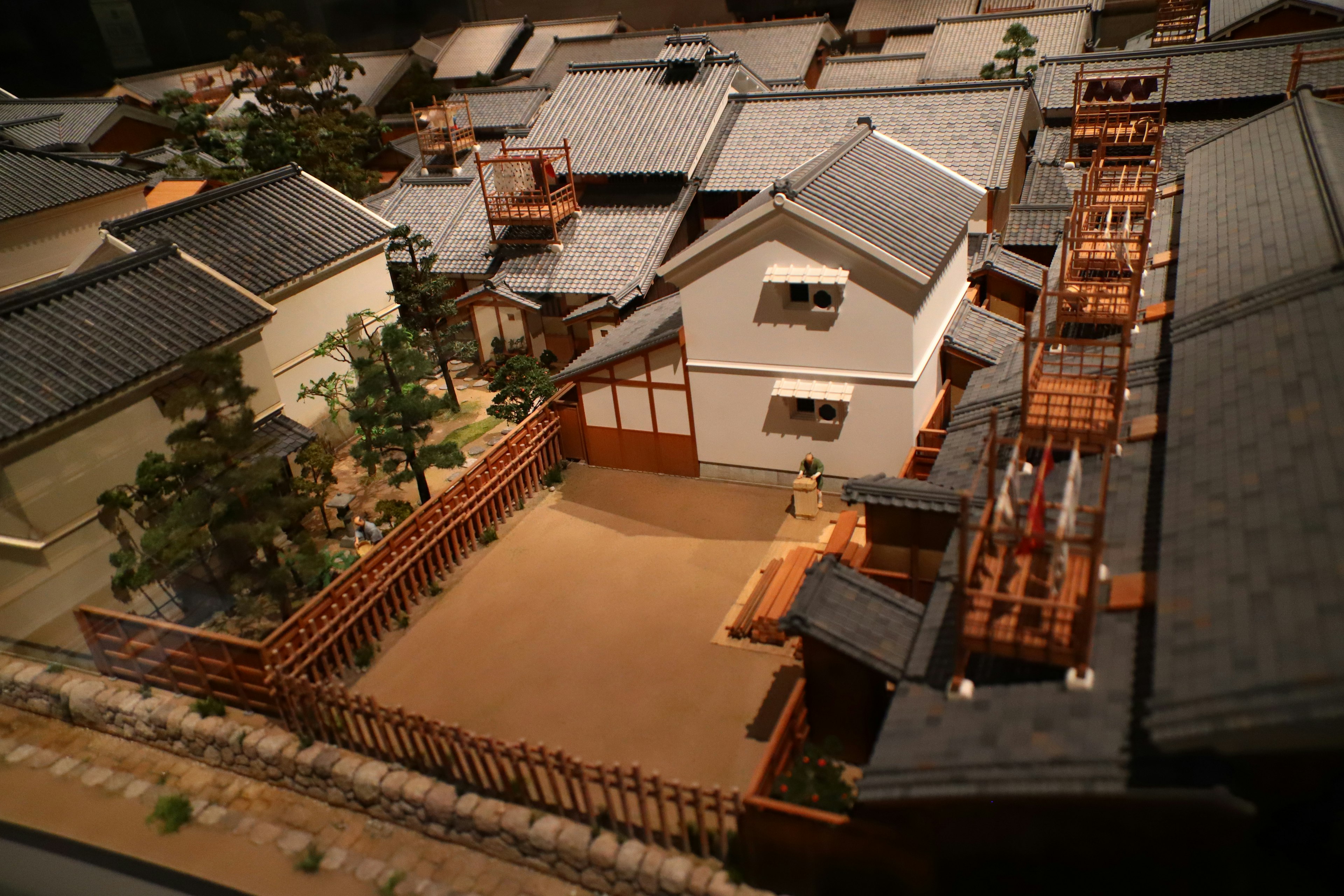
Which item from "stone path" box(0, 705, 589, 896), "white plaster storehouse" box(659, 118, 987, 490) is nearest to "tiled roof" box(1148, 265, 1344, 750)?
"white plaster storehouse" box(659, 118, 987, 490)

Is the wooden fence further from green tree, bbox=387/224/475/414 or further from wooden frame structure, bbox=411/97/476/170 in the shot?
wooden frame structure, bbox=411/97/476/170

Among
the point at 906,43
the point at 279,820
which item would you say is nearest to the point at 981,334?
the point at 279,820

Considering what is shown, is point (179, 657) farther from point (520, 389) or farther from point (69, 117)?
point (69, 117)

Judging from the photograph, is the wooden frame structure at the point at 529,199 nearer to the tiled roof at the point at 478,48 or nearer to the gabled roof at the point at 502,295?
the gabled roof at the point at 502,295

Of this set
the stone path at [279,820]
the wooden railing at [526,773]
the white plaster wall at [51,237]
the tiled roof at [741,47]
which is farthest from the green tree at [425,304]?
the tiled roof at [741,47]

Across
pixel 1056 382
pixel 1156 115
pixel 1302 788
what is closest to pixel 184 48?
pixel 1056 382
